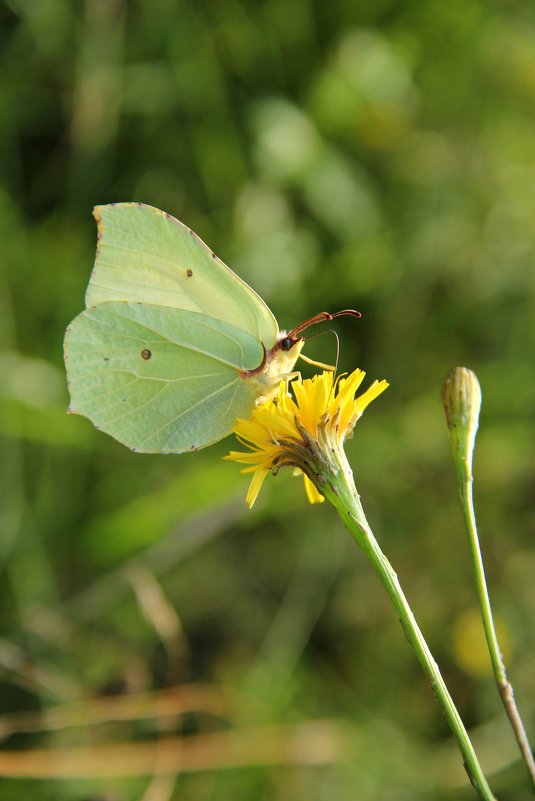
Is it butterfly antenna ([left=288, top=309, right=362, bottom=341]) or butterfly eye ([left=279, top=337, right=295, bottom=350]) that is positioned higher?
butterfly antenna ([left=288, top=309, right=362, bottom=341])

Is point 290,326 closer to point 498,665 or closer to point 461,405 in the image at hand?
point 461,405

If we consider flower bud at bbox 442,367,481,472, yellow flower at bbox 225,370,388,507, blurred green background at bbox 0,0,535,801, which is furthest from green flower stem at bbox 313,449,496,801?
blurred green background at bbox 0,0,535,801

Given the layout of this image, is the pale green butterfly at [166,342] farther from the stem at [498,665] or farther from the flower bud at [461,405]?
the stem at [498,665]

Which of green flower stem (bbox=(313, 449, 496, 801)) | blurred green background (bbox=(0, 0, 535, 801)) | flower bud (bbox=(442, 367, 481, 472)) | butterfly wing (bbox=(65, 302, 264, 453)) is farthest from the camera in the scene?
blurred green background (bbox=(0, 0, 535, 801))

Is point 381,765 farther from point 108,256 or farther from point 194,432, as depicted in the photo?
point 108,256

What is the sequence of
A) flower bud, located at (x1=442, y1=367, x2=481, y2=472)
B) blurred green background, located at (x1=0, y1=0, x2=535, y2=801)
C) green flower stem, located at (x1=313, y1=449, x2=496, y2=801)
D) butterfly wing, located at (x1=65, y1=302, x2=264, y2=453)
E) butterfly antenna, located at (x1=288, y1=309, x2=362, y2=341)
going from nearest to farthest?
1. green flower stem, located at (x1=313, y1=449, x2=496, y2=801)
2. flower bud, located at (x1=442, y1=367, x2=481, y2=472)
3. butterfly antenna, located at (x1=288, y1=309, x2=362, y2=341)
4. butterfly wing, located at (x1=65, y1=302, x2=264, y2=453)
5. blurred green background, located at (x1=0, y1=0, x2=535, y2=801)

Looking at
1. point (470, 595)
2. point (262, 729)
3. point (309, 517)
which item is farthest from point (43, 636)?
point (470, 595)

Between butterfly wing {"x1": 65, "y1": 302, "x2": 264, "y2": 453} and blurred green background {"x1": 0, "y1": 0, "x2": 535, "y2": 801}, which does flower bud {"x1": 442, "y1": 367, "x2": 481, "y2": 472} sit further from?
blurred green background {"x1": 0, "y1": 0, "x2": 535, "y2": 801}
